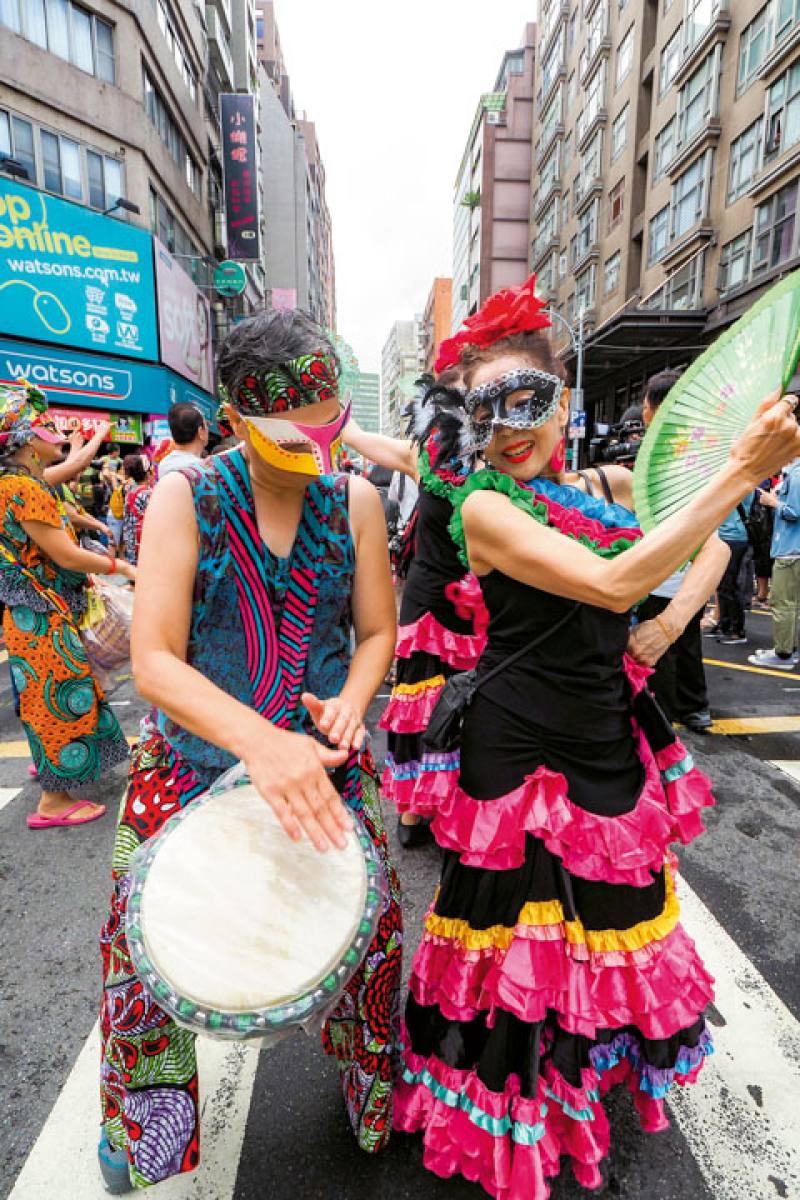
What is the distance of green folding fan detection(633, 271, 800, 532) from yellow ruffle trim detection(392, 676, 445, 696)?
1728 millimetres

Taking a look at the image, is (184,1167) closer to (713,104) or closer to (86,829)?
(86,829)

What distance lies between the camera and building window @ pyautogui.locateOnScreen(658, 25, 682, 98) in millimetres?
23703

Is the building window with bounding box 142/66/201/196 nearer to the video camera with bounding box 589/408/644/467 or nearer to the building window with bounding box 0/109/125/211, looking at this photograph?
the building window with bounding box 0/109/125/211

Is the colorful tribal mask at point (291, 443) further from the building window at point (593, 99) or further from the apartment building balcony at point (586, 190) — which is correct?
the building window at point (593, 99)

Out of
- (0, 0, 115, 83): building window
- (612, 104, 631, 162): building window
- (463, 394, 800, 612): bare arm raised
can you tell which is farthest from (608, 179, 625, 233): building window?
(463, 394, 800, 612): bare arm raised

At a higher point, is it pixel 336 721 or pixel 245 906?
pixel 336 721

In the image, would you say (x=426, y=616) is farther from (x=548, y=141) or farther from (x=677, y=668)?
(x=548, y=141)

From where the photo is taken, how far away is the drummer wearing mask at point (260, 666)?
50.1 inches

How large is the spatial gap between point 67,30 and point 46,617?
19959 millimetres

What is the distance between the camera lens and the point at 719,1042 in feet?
7.07

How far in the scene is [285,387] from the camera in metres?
1.36

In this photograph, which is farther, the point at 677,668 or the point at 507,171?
the point at 507,171

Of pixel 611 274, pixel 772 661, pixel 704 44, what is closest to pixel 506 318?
pixel 772 661

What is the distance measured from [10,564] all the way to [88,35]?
20.3 metres
